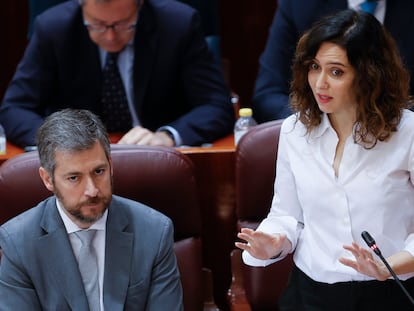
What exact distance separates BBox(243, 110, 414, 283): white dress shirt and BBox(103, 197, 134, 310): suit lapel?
0.58 feet

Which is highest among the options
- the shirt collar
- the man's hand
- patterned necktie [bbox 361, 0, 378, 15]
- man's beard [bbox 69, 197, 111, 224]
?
patterned necktie [bbox 361, 0, 378, 15]

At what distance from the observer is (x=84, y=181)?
117cm

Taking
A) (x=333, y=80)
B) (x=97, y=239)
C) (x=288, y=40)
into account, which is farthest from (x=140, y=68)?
(x=333, y=80)

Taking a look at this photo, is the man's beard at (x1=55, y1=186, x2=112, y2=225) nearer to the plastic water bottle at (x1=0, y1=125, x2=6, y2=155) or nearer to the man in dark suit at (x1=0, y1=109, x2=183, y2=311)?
the man in dark suit at (x1=0, y1=109, x2=183, y2=311)

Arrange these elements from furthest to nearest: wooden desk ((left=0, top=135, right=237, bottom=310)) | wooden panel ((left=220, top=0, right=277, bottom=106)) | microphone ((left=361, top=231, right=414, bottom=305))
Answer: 1. wooden panel ((left=220, top=0, right=277, bottom=106))
2. wooden desk ((left=0, top=135, right=237, bottom=310))
3. microphone ((left=361, top=231, right=414, bottom=305))

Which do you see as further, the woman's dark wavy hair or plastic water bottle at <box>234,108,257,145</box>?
plastic water bottle at <box>234,108,257,145</box>

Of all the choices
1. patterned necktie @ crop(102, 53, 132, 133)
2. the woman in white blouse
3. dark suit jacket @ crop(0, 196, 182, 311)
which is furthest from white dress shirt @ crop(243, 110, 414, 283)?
patterned necktie @ crop(102, 53, 132, 133)

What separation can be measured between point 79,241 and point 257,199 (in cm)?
33

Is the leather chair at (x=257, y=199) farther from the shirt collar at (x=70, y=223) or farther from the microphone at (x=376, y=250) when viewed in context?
the microphone at (x=376, y=250)

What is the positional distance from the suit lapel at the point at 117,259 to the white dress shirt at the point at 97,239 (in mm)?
10

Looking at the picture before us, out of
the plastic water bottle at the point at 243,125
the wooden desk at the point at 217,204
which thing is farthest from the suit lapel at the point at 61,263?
the plastic water bottle at the point at 243,125

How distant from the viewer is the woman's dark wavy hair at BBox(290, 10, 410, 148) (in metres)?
1.11

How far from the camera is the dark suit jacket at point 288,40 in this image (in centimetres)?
173

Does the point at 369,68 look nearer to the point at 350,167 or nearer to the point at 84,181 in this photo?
the point at 350,167
